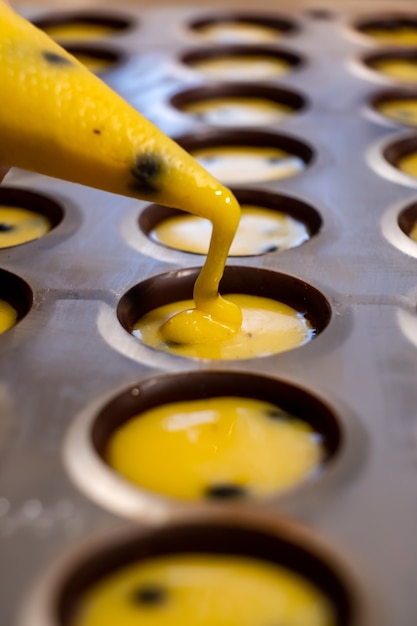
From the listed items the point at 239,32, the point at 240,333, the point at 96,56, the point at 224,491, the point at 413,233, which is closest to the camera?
the point at 224,491

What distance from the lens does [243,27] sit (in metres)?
2.78

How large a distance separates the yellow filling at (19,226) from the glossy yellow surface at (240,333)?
31 cm

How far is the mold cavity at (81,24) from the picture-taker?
2.72 m

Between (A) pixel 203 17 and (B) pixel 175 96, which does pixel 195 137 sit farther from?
(A) pixel 203 17

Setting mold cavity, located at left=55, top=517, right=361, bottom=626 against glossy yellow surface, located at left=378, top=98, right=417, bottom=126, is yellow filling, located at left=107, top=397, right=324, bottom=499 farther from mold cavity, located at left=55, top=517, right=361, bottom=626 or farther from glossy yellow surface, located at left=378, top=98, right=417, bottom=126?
glossy yellow surface, located at left=378, top=98, right=417, bottom=126

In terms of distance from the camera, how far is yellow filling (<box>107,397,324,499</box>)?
38.1 inches

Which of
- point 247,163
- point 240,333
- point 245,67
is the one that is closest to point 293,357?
point 240,333

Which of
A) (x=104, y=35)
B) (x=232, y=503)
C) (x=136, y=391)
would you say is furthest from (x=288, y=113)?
(x=232, y=503)

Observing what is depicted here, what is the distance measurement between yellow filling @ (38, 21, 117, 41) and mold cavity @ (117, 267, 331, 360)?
1.52m

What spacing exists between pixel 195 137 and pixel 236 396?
94cm

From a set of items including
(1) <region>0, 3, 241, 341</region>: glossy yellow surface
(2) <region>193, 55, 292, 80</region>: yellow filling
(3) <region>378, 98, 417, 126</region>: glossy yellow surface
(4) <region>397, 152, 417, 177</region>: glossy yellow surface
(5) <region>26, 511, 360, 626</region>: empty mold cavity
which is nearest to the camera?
(5) <region>26, 511, 360, 626</region>: empty mold cavity

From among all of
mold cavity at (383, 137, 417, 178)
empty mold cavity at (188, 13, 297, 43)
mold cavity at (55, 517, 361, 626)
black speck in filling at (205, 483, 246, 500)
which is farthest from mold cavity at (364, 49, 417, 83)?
mold cavity at (55, 517, 361, 626)

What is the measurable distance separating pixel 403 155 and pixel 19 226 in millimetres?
774

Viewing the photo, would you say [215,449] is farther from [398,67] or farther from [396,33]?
[396,33]
